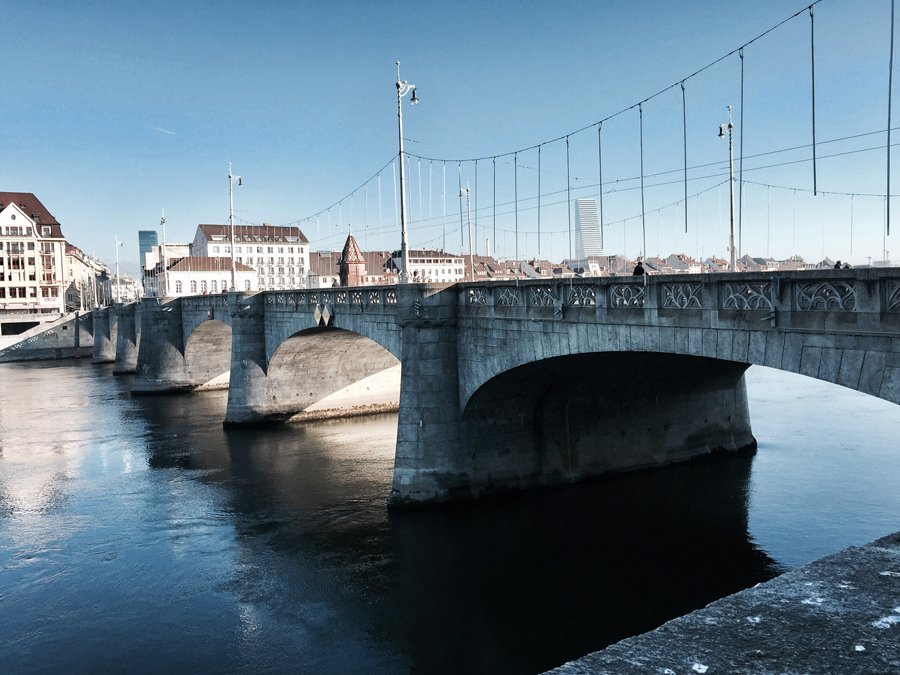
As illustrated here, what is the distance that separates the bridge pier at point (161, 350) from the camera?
201 ft

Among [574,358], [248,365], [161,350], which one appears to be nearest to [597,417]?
[574,358]

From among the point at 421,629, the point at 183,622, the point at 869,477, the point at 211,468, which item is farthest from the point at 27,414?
the point at 869,477

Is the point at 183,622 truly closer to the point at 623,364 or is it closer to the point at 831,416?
the point at 623,364

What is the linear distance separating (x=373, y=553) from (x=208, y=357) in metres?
46.2

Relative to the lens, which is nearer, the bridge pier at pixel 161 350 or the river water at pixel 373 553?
the river water at pixel 373 553

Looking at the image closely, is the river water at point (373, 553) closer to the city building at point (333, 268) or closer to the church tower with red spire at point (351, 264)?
the church tower with red spire at point (351, 264)

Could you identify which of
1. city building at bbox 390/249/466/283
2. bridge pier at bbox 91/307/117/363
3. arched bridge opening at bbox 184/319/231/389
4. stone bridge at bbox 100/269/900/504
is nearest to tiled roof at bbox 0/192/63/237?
bridge pier at bbox 91/307/117/363

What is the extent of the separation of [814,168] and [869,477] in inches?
721

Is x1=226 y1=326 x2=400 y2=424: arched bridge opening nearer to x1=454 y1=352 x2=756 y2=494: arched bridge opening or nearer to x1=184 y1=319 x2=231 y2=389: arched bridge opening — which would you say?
x1=454 y1=352 x2=756 y2=494: arched bridge opening

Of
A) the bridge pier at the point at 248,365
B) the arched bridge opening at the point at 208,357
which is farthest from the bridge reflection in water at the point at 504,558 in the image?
the arched bridge opening at the point at 208,357

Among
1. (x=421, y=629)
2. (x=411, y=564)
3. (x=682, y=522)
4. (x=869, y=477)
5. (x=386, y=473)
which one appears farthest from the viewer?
(x=386, y=473)

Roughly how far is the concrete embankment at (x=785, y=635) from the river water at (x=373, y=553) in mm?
10323

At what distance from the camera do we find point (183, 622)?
18250 millimetres

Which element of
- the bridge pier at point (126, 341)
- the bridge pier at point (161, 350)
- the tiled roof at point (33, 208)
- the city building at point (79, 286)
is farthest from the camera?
the city building at point (79, 286)
